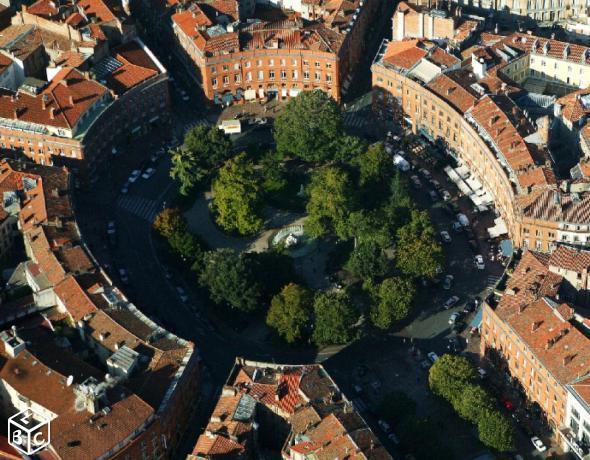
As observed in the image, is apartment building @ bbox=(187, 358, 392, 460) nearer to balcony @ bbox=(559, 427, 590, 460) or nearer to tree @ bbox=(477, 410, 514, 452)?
tree @ bbox=(477, 410, 514, 452)

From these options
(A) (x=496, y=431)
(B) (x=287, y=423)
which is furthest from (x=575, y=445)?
(B) (x=287, y=423)

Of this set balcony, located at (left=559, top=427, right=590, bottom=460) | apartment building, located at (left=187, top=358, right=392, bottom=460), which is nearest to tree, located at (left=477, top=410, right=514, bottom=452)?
balcony, located at (left=559, top=427, right=590, bottom=460)

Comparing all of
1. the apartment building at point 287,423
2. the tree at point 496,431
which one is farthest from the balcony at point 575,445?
the apartment building at point 287,423

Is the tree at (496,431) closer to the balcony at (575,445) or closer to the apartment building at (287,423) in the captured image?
the balcony at (575,445)

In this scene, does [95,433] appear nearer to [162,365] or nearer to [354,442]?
[162,365]

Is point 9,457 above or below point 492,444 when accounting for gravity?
above

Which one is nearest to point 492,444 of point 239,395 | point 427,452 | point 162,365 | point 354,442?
point 427,452

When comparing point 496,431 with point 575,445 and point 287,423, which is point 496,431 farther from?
point 287,423
